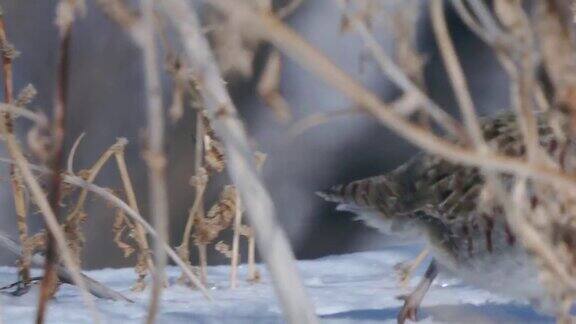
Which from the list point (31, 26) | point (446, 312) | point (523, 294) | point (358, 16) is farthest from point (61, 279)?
point (358, 16)

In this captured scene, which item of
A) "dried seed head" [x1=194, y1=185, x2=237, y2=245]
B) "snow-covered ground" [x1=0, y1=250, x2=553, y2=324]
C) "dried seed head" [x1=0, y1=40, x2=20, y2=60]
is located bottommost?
"snow-covered ground" [x1=0, y1=250, x2=553, y2=324]

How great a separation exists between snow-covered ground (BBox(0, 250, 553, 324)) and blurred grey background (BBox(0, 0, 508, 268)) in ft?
1.90

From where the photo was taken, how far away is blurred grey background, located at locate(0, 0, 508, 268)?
4.73 m

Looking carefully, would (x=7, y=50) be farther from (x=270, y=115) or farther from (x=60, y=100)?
(x=270, y=115)

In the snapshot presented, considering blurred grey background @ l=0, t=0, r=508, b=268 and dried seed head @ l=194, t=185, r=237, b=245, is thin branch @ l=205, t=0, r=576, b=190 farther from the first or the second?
blurred grey background @ l=0, t=0, r=508, b=268

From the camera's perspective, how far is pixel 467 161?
1.14 meters

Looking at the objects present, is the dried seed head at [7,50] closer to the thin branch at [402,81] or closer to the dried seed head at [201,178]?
the dried seed head at [201,178]

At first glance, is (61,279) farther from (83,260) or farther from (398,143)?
(398,143)

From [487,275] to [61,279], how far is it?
1.25m

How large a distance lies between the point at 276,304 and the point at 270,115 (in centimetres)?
178

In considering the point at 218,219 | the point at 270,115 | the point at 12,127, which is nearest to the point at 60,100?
the point at 12,127

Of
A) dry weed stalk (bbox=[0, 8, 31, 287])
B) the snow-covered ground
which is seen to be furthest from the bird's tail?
dry weed stalk (bbox=[0, 8, 31, 287])

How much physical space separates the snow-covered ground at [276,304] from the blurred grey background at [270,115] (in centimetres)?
58

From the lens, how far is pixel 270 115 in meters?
4.80
